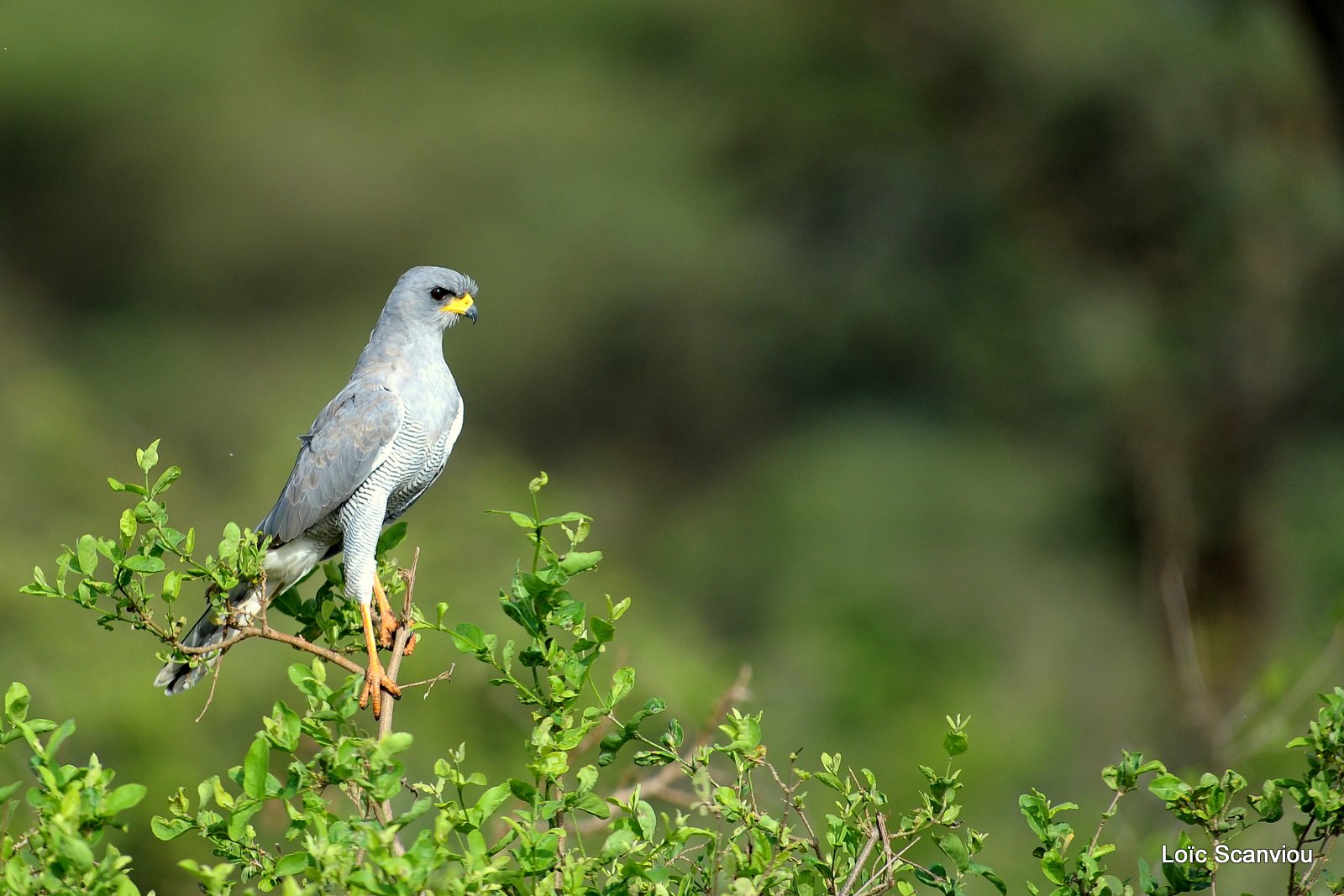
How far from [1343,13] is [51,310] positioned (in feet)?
51.6

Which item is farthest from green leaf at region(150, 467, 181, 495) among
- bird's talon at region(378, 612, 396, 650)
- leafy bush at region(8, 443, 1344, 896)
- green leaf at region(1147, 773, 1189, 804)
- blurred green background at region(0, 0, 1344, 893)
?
blurred green background at region(0, 0, 1344, 893)

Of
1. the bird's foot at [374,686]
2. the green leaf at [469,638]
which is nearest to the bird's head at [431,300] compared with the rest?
the bird's foot at [374,686]

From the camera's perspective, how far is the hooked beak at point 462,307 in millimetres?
3656

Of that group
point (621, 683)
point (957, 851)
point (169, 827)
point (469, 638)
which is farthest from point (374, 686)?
point (957, 851)

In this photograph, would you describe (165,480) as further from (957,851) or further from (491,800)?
(957,851)

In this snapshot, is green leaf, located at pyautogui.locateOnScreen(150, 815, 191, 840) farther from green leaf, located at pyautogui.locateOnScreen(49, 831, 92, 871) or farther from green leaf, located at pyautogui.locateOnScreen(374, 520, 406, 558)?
green leaf, located at pyautogui.locateOnScreen(374, 520, 406, 558)

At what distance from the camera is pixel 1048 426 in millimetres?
13398

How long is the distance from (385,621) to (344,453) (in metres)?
0.46

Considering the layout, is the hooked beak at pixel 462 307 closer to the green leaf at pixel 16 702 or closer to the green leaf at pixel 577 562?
the green leaf at pixel 577 562

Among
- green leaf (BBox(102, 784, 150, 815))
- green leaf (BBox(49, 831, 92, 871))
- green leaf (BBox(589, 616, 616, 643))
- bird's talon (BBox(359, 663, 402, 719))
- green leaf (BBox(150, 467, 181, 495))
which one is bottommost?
green leaf (BBox(49, 831, 92, 871))

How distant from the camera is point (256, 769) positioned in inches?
79.7

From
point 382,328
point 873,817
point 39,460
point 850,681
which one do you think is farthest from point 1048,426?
point 873,817

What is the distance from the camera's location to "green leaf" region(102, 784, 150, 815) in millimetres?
1883

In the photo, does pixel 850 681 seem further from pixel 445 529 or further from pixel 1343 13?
pixel 1343 13
